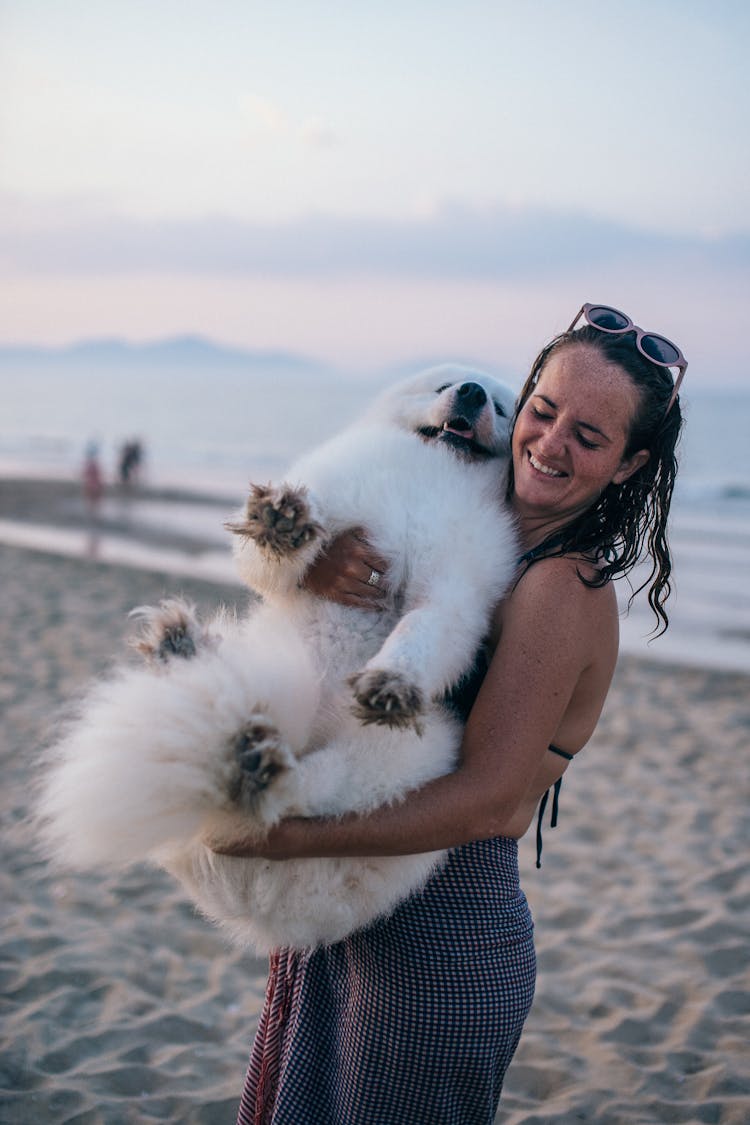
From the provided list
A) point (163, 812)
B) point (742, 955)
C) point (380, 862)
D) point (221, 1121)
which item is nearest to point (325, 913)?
point (380, 862)

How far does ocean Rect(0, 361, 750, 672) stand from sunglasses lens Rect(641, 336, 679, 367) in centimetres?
16

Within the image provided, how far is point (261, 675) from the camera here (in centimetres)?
169

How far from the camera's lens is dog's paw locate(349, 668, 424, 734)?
162cm

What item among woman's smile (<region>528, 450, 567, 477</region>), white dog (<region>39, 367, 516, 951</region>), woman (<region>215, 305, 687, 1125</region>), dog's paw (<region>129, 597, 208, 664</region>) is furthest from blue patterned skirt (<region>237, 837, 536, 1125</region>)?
woman's smile (<region>528, 450, 567, 477</region>)

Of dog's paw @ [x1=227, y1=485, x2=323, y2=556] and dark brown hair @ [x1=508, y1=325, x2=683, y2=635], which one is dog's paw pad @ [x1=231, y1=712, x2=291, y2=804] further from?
dark brown hair @ [x1=508, y1=325, x2=683, y2=635]

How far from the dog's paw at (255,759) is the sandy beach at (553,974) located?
56cm

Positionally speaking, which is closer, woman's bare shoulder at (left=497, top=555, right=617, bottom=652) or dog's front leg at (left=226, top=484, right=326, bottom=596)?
woman's bare shoulder at (left=497, top=555, right=617, bottom=652)

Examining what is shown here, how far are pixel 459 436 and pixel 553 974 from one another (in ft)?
9.21

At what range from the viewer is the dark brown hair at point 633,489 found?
197 cm

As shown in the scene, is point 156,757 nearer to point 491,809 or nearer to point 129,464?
point 491,809

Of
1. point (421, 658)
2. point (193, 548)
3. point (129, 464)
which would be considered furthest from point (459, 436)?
point (129, 464)

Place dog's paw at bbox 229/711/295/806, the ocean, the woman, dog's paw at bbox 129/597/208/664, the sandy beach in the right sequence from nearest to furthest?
dog's paw at bbox 229/711/295/806 < the woman < dog's paw at bbox 129/597/208/664 < the sandy beach < the ocean

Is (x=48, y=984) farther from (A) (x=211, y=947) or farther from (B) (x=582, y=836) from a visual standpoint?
(B) (x=582, y=836)

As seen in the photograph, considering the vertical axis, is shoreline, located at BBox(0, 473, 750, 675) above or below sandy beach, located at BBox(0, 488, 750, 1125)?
below
